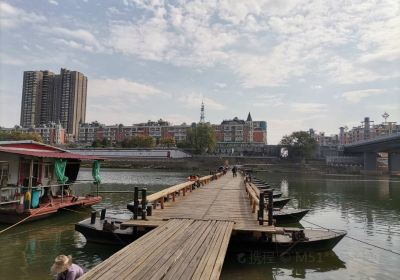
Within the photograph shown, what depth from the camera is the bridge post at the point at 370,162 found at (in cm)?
11266

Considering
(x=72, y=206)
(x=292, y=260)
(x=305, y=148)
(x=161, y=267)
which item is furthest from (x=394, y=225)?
(x=305, y=148)

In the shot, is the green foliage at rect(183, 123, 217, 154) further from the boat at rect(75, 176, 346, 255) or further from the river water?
the boat at rect(75, 176, 346, 255)

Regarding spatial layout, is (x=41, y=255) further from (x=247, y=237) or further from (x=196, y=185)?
(x=196, y=185)

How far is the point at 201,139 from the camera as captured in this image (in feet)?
465

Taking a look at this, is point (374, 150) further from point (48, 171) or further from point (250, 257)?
point (250, 257)

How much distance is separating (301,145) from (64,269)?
13616 cm

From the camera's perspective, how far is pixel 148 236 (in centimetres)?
1087

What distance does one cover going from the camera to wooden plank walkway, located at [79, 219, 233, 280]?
7.42 metres

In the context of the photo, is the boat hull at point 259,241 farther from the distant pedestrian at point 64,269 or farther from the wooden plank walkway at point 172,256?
the distant pedestrian at point 64,269

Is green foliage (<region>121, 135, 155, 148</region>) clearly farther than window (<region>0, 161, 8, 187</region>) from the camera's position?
Yes

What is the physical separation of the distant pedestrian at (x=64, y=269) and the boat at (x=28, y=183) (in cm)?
1188

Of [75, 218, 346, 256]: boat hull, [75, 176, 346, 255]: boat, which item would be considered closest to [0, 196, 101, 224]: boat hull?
[75, 176, 346, 255]: boat

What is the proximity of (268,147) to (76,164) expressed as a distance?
143848 mm

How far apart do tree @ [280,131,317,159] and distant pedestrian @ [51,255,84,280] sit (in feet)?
441
